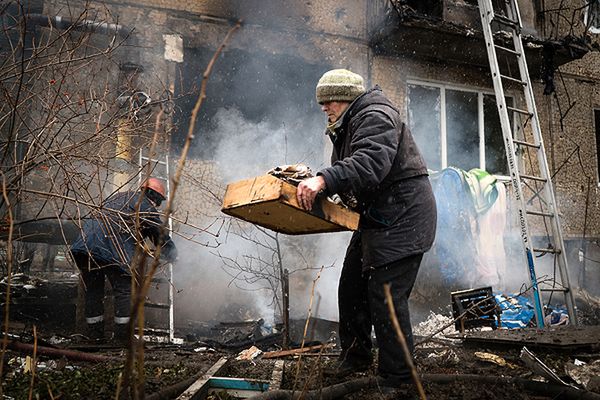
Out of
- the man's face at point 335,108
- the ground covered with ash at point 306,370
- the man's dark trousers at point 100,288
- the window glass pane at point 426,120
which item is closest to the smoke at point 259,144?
the window glass pane at point 426,120

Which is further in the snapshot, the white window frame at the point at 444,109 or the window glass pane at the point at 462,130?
the window glass pane at the point at 462,130

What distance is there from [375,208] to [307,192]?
606 millimetres

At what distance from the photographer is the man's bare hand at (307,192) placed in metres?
2.83

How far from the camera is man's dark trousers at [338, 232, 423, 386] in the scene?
2.98 metres

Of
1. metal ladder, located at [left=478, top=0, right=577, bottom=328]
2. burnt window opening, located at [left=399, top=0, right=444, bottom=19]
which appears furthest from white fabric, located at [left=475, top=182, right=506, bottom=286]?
burnt window opening, located at [left=399, top=0, right=444, bottom=19]

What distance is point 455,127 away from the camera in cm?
972

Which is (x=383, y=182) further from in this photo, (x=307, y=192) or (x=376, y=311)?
(x=376, y=311)

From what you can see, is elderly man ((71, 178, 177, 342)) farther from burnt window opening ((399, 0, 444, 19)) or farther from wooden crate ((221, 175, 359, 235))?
burnt window opening ((399, 0, 444, 19))

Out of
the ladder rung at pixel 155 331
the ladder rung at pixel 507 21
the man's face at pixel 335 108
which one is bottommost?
the ladder rung at pixel 155 331

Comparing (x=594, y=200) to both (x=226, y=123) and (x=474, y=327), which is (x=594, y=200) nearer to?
(x=474, y=327)

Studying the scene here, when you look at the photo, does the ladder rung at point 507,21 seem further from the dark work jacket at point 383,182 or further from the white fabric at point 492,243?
the dark work jacket at point 383,182

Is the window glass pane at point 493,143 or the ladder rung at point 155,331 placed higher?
the window glass pane at point 493,143

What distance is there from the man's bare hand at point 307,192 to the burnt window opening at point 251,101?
5689 millimetres

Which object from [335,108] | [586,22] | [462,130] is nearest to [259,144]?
[462,130]
